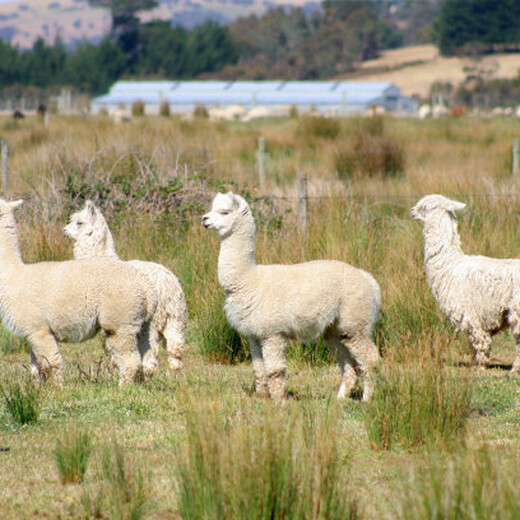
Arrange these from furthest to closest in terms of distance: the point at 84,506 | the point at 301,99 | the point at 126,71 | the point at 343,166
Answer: the point at 126,71 < the point at 301,99 < the point at 343,166 < the point at 84,506

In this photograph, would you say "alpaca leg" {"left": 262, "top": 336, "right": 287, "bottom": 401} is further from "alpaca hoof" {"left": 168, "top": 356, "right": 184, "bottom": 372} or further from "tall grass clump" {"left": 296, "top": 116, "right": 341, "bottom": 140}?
"tall grass clump" {"left": 296, "top": 116, "right": 341, "bottom": 140}

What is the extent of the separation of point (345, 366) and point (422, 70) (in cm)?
10129

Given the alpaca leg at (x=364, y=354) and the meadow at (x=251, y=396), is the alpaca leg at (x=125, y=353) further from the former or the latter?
the alpaca leg at (x=364, y=354)

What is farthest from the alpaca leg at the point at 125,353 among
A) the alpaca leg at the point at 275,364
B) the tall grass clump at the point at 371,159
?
the tall grass clump at the point at 371,159

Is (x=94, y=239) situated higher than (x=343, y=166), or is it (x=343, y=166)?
(x=94, y=239)

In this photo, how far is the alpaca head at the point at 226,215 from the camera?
6.98 meters

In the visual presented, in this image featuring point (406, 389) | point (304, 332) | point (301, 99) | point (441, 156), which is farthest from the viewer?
point (301, 99)

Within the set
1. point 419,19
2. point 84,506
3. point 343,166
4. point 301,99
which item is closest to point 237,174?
point 343,166

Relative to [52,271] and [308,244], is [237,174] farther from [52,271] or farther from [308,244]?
[52,271]

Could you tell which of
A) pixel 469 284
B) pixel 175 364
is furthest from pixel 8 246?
pixel 469 284

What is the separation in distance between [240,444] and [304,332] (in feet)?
8.31

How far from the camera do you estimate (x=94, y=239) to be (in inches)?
325

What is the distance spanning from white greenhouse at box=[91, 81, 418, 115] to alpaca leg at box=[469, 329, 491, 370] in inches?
2070

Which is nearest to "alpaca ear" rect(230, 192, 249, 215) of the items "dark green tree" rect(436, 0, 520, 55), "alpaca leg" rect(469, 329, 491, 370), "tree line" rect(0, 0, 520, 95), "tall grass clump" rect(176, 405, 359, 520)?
"tall grass clump" rect(176, 405, 359, 520)
